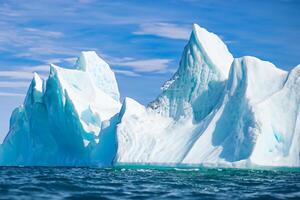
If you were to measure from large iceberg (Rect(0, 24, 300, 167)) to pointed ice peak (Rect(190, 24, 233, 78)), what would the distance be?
0.11 meters

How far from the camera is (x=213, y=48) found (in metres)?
57.4

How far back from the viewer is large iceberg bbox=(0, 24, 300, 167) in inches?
1815

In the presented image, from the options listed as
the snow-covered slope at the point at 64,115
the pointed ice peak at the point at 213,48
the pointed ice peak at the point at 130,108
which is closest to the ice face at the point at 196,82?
the pointed ice peak at the point at 213,48

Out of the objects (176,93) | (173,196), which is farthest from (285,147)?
(173,196)

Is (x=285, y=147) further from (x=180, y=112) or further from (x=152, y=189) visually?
(x=152, y=189)

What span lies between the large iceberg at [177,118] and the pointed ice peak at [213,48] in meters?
0.11

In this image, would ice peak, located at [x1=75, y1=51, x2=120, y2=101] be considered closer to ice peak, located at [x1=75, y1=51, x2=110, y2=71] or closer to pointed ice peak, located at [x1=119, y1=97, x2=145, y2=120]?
ice peak, located at [x1=75, y1=51, x2=110, y2=71]

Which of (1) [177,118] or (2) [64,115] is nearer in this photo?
(1) [177,118]

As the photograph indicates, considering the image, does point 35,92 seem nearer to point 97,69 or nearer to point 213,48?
point 97,69

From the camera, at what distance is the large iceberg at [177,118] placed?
46.1 meters

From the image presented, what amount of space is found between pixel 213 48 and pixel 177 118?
8.17 meters

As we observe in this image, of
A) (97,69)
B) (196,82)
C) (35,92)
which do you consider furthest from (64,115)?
(196,82)

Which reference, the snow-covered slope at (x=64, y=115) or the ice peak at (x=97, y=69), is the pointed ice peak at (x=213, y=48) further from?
the ice peak at (x=97, y=69)

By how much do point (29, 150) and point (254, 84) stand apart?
3083 centimetres
